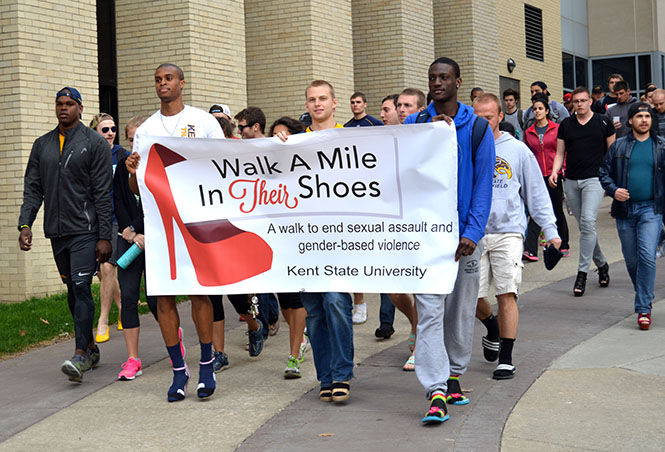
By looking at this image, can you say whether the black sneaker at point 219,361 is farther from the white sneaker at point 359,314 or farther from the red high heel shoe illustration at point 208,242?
the white sneaker at point 359,314

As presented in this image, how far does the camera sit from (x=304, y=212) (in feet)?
21.0

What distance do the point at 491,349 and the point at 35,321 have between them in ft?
15.6

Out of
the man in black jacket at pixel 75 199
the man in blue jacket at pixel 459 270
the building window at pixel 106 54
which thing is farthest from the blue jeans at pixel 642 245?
the building window at pixel 106 54

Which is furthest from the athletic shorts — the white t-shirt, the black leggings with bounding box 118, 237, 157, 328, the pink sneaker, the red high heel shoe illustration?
the white t-shirt

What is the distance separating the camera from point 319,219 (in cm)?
634

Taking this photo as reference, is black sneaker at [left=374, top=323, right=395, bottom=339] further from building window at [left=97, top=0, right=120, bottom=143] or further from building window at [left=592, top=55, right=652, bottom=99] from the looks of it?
building window at [left=592, top=55, right=652, bottom=99]

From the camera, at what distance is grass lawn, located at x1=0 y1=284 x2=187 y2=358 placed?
877 centimetres

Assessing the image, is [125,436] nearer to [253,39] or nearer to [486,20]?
[253,39]

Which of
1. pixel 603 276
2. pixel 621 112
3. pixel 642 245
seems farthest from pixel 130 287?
pixel 621 112

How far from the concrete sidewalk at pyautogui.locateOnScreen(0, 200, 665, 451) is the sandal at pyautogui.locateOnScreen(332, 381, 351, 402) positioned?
0.22 ft

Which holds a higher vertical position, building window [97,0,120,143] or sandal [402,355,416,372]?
building window [97,0,120,143]

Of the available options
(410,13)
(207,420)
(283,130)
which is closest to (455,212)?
(283,130)

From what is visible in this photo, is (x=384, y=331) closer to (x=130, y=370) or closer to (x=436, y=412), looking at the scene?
(x=130, y=370)

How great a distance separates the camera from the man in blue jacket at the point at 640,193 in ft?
28.0
